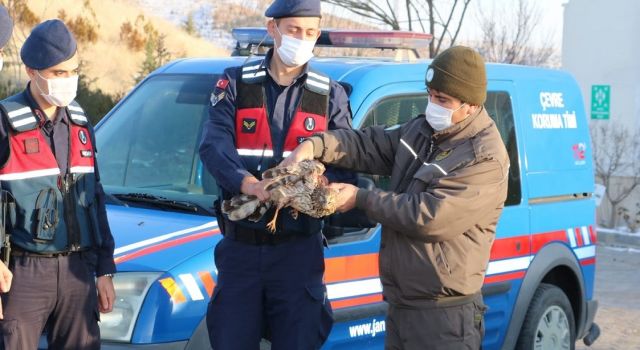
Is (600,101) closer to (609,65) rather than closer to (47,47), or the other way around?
(609,65)

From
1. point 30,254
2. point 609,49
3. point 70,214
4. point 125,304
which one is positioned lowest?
point 609,49

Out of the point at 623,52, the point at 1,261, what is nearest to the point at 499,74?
the point at 1,261

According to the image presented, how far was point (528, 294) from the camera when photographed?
5.70 metres

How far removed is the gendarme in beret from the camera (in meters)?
3.64

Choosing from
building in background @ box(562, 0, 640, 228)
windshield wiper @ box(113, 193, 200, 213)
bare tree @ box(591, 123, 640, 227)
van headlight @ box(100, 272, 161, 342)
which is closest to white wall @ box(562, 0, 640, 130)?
building in background @ box(562, 0, 640, 228)

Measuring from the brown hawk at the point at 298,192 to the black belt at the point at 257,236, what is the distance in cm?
24

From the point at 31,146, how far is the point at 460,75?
5.24 feet

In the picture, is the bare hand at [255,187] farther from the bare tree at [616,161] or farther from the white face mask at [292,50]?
the bare tree at [616,161]

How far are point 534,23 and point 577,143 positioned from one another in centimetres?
1696

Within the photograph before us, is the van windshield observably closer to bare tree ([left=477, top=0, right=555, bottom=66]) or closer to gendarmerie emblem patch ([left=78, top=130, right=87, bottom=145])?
gendarmerie emblem patch ([left=78, top=130, right=87, bottom=145])

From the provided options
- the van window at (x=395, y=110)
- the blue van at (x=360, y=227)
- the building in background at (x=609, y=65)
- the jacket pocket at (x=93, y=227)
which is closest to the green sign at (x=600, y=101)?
the building in background at (x=609, y=65)

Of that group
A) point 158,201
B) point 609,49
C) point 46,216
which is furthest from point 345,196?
point 609,49

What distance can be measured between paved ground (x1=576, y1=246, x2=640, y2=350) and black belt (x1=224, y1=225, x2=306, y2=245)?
422cm

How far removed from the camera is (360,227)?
13.7 ft
